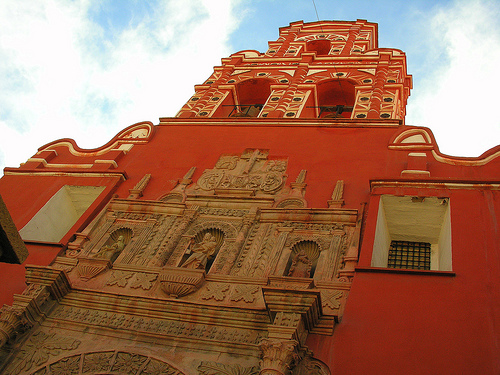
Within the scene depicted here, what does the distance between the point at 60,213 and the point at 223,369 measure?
546 centimetres

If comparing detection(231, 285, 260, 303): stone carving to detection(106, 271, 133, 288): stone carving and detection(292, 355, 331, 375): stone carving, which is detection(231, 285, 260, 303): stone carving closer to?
detection(292, 355, 331, 375): stone carving

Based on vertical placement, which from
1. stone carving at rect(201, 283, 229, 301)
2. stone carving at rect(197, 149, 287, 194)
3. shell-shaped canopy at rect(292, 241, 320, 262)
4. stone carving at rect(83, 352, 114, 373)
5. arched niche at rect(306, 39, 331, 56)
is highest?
arched niche at rect(306, 39, 331, 56)

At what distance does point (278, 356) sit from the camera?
6211 mm

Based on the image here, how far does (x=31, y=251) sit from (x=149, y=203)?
2.00 meters

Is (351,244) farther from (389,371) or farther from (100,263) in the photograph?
(100,263)

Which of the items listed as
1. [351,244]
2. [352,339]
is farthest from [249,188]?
[352,339]

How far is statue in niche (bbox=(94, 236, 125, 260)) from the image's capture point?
355 inches

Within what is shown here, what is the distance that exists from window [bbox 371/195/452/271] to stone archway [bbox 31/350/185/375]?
11.4 feet

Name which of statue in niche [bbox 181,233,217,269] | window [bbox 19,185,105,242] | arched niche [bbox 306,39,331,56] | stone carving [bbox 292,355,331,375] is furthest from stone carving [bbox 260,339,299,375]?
arched niche [bbox 306,39,331,56]

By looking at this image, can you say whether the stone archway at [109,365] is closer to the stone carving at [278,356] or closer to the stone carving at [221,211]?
the stone carving at [278,356]

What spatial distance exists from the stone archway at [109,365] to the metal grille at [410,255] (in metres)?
3.92

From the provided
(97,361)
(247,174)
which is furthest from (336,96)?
(97,361)

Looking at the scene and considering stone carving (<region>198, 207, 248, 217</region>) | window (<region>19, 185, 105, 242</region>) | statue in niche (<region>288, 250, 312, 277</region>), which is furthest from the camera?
window (<region>19, 185, 105, 242</region>)

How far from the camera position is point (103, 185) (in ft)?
35.4
